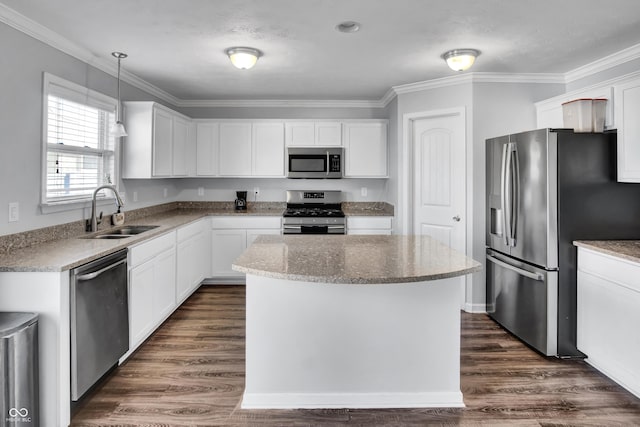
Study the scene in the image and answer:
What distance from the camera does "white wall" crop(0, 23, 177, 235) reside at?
2539 millimetres

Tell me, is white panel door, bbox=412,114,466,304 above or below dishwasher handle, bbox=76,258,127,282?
above

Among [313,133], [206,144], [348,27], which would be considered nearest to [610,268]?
[348,27]

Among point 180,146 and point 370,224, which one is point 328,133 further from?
point 180,146

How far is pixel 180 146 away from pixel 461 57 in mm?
3205

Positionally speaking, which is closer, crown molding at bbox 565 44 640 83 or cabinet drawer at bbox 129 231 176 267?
cabinet drawer at bbox 129 231 176 267

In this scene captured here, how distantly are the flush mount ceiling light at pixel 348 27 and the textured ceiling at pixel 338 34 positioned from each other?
0.20 ft

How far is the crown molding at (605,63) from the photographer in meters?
3.20

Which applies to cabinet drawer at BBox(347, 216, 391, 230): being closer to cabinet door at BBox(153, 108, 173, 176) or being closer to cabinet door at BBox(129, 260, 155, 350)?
cabinet door at BBox(153, 108, 173, 176)

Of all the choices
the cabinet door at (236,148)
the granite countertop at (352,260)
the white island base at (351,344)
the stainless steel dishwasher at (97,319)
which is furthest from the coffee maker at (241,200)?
the white island base at (351,344)

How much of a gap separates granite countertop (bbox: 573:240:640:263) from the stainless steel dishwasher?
318cm

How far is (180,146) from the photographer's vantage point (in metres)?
4.77

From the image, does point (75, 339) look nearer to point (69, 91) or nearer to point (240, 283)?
point (69, 91)

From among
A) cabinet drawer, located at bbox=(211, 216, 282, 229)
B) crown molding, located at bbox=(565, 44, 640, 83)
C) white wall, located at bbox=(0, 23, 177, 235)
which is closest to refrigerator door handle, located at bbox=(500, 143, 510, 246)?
crown molding, located at bbox=(565, 44, 640, 83)

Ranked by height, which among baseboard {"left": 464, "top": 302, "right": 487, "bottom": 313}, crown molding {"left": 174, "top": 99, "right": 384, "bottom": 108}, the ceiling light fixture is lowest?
baseboard {"left": 464, "top": 302, "right": 487, "bottom": 313}
